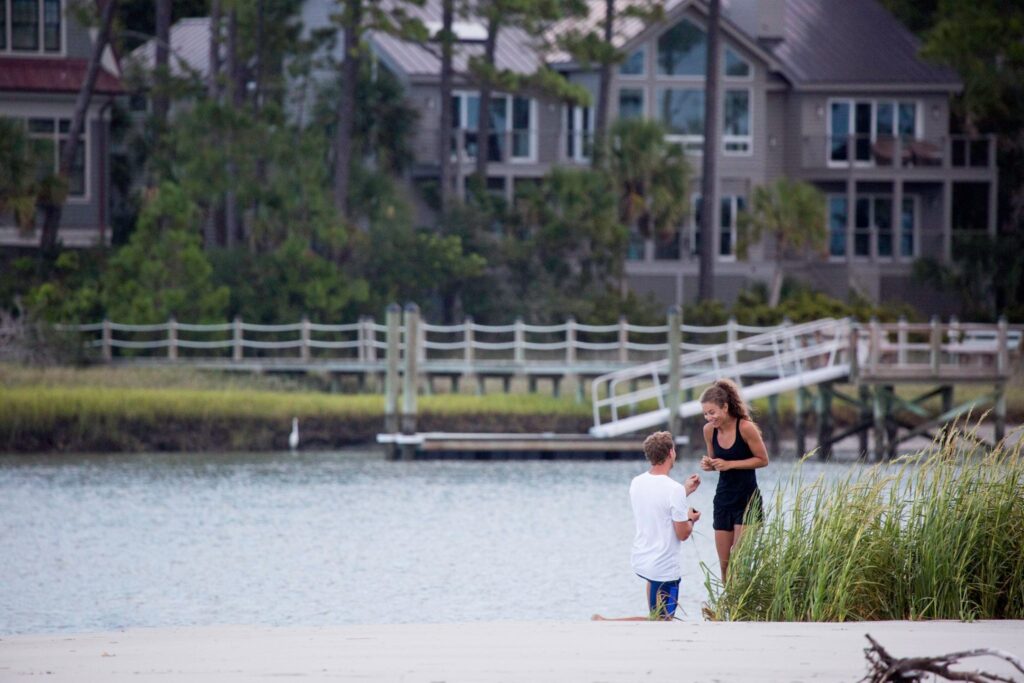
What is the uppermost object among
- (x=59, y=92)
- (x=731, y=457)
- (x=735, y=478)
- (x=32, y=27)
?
(x=32, y=27)

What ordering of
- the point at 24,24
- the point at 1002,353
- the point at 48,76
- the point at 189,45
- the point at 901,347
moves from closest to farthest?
the point at 901,347, the point at 1002,353, the point at 48,76, the point at 24,24, the point at 189,45

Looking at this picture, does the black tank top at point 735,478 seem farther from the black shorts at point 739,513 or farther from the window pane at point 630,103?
the window pane at point 630,103

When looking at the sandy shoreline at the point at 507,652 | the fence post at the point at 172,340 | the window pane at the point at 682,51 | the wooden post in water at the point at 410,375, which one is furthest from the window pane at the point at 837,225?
the sandy shoreline at the point at 507,652

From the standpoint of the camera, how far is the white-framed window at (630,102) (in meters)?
47.1

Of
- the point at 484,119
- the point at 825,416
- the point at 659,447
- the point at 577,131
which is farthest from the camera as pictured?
→ the point at 577,131

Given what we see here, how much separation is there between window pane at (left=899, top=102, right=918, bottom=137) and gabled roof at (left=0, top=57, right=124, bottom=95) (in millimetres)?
19877

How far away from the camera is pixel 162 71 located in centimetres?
4112

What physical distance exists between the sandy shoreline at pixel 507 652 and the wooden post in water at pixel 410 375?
20.0m

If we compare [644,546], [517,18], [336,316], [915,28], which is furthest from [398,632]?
[915,28]

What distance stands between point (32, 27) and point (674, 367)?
18.5 metres

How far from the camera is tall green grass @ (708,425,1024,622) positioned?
10.9 meters

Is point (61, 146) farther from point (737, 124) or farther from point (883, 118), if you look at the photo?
point (883, 118)

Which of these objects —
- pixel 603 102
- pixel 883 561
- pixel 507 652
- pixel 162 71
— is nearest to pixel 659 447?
pixel 507 652

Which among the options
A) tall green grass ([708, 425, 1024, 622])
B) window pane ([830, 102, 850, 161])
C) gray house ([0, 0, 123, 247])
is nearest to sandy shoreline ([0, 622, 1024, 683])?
tall green grass ([708, 425, 1024, 622])
